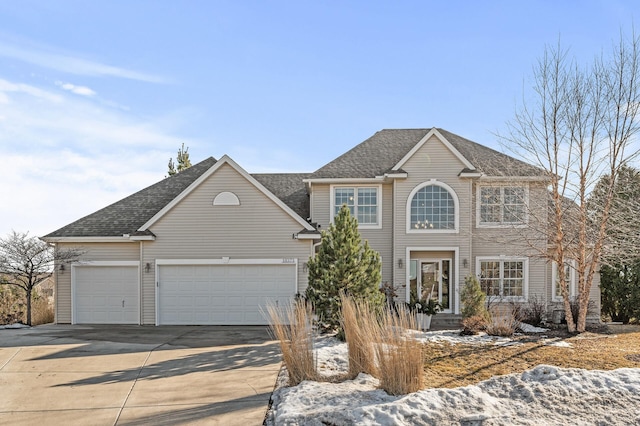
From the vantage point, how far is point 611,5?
38.6 feet

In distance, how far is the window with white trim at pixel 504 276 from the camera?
16.2m

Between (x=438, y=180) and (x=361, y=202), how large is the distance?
117 inches

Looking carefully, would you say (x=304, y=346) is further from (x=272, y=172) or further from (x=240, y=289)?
(x=272, y=172)

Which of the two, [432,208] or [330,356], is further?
[432,208]

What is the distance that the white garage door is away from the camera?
587 inches

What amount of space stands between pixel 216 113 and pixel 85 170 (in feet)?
17.1

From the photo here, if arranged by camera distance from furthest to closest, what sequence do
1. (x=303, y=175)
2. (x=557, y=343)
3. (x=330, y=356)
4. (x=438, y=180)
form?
(x=303, y=175) → (x=438, y=180) → (x=557, y=343) → (x=330, y=356)

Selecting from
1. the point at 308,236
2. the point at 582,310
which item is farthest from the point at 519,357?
the point at 308,236

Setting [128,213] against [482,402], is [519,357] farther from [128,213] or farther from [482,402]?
[128,213]

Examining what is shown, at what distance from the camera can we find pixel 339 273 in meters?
11.2

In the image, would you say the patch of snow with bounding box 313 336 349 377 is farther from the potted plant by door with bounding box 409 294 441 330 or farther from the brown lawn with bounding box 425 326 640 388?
the potted plant by door with bounding box 409 294 441 330

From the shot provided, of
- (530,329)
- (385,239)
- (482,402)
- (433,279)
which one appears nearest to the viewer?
(482,402)

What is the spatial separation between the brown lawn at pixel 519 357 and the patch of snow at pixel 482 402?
2.94 feet

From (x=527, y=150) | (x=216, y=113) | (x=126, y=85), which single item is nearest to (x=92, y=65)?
(x=126, y=85)
